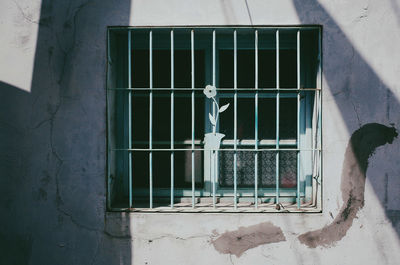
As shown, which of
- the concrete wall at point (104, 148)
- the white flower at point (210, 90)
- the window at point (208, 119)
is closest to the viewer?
the concrete wall at point (104, 148)

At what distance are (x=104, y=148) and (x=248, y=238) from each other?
1452 millimetres

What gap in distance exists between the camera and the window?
333 centimetres

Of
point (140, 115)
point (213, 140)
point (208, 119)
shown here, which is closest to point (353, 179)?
point (213, 140)

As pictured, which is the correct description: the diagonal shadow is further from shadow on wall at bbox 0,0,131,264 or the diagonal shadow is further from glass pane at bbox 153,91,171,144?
shadow on wall at bbox 0,0,131,264

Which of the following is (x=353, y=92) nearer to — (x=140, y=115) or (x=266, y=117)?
(x=266, y=117)

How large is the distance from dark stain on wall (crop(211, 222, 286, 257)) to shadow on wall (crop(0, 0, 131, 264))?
3.08ft

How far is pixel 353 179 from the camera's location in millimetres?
3035

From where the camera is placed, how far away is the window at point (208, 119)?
3.33m

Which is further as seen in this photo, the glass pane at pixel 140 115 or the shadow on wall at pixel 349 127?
the glass pane at pixel 140 115

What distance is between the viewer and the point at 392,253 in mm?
3014

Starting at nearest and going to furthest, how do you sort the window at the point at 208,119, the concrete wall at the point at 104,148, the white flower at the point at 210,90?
the concrete wall at the point at 104,148
the white flower at the point at 210,90
the window at the point at 208,119

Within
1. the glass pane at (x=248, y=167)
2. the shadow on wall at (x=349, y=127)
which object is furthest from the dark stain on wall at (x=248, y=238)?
the glass pane at (x=248, y=167)

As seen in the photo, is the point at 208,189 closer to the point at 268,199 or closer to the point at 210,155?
the point at 210,155

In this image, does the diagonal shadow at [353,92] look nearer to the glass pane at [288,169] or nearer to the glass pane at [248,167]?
the glass pane at [288,169]
